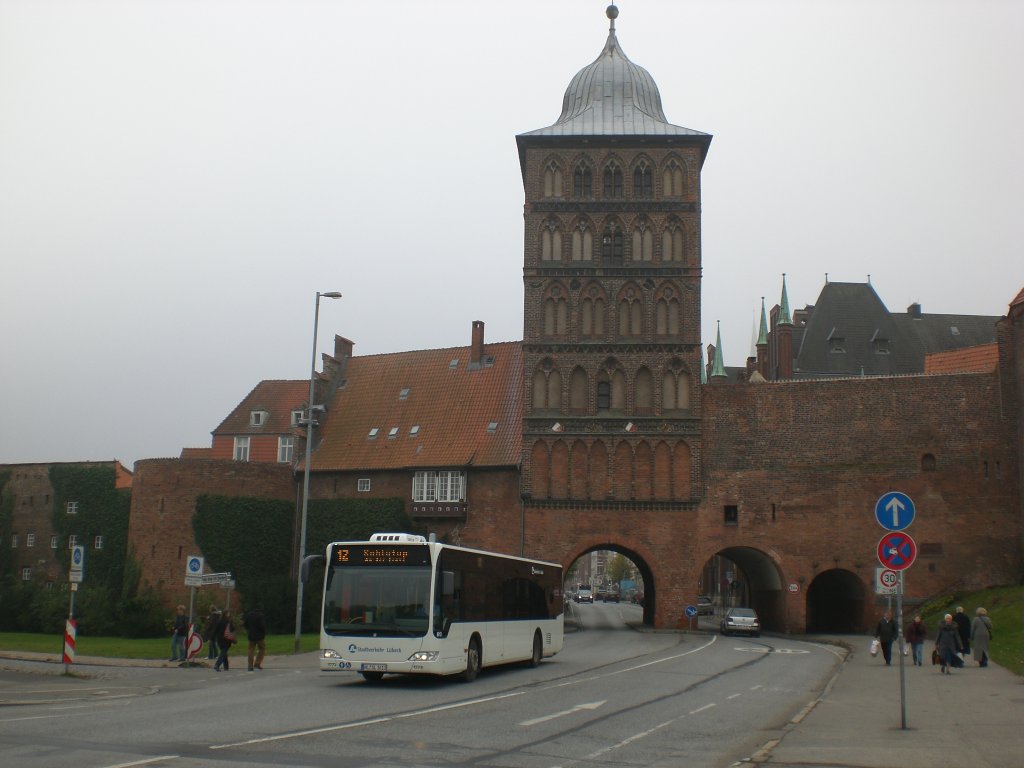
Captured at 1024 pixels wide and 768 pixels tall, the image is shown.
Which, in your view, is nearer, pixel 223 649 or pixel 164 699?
pixel 164 699

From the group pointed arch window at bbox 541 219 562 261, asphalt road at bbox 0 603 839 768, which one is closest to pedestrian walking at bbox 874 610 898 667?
asphalt road at bbox 0 603 839 768

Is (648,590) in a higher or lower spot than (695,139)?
lower

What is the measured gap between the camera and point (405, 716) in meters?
16.2

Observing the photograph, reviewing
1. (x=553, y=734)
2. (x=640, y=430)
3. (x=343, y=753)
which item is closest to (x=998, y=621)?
(x=640, y=430)

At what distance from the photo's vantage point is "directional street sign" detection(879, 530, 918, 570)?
15.1 meters

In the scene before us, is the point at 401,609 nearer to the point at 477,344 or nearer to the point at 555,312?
the point at 555,312

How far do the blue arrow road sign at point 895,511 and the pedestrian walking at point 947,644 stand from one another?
11797mm

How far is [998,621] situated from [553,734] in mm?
26985

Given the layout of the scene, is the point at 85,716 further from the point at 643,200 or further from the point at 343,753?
the point at 643,200

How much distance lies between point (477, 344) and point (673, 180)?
13.3 meters

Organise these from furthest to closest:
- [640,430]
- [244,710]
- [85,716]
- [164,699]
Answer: [640,430] < [164,699] < [244,710] < [85,716]

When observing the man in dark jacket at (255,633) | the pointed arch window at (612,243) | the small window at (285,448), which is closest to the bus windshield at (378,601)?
the man in dark jacket at (255,633)

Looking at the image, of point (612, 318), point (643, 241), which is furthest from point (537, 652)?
point (643, 241)

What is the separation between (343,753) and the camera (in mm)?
12344
